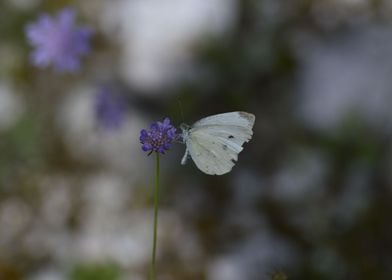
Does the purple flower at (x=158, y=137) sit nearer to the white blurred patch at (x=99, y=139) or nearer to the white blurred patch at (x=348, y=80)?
the white blurred patch at (x=99, y=139)

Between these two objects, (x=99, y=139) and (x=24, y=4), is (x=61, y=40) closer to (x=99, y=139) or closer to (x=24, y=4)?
(x=99, y=139)

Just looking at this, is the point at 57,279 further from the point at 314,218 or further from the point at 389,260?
the point at 389,260

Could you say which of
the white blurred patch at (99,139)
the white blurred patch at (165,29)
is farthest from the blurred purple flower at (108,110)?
the white blurred patch at (165,29)

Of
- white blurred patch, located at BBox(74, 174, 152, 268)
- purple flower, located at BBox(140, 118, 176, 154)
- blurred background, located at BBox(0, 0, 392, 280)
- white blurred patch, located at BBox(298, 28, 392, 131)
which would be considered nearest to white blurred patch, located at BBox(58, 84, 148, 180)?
blurred background, located at BBox(0, 0, 392, 280)

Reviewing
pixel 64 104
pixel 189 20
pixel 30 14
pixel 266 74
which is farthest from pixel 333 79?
pixel 30 14

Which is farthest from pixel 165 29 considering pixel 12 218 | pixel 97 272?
pixel 97 272

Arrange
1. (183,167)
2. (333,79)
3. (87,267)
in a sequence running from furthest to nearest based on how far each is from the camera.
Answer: (333,79)
(183,167)
(87,267)

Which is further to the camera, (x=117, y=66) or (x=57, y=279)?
(x=117, y=66)
